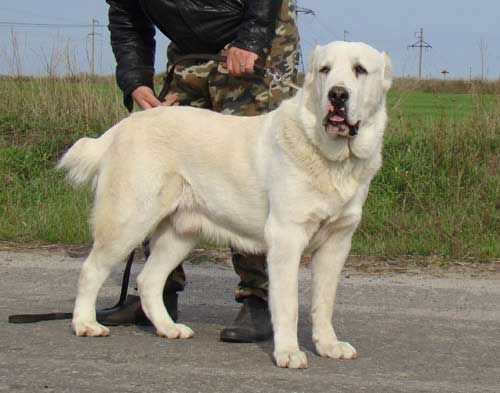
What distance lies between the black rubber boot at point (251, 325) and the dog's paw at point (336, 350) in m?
0.43

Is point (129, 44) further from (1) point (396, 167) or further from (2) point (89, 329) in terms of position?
(1) point (396, 167)

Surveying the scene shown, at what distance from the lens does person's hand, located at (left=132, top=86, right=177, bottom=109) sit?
16.1 feet

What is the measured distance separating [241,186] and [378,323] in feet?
3.61

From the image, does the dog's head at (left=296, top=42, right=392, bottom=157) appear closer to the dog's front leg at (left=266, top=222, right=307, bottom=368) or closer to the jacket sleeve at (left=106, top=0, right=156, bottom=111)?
the dog's front leg at (left=266, top=222, right=307, bottom=368)

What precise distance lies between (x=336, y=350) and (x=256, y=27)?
169 centimetres

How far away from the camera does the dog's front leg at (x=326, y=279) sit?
404 centimetres

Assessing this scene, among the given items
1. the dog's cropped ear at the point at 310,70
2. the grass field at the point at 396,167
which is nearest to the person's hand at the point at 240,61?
the dog's cropped ear at the point at 310,70

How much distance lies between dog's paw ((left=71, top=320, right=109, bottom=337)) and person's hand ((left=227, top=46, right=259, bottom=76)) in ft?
4.75

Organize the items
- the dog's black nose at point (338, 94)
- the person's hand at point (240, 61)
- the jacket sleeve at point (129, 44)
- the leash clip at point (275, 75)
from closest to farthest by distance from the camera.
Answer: the dog's black nose at point (338, 94) → the person's hand at point (240, 61) → the leash clip at point (275, 75) → the jacket sleeve at point (129, 44)

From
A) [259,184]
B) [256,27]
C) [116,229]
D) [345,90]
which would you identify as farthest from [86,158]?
[345,90]

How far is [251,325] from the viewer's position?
14.4 feet

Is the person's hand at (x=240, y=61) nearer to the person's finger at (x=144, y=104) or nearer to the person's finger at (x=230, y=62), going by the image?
the person's finger at (x=230, y=62)

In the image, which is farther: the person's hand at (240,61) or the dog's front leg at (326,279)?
the person's hand at (240,61)

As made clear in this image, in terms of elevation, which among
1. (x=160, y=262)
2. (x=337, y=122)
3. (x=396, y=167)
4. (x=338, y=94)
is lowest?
(x=160, y=262)
